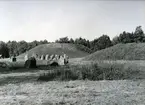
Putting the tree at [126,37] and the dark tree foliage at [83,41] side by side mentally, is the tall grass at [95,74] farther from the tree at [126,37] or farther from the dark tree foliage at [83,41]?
the dark tree foliage at [83,41]

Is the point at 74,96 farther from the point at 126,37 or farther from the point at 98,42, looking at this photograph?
the point at 98,42

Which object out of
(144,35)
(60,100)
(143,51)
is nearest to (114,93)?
(60,100)

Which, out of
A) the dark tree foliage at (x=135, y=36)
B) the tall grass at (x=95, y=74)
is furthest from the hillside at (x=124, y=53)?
the dark tree foliage at (x=135, y=36)

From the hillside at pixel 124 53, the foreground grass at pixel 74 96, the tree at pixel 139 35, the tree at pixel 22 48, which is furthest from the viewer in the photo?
the tree at pixel 22 48

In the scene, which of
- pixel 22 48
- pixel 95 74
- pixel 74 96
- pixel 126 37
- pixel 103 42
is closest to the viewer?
pixel 74 96

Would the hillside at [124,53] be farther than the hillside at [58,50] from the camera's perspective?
No

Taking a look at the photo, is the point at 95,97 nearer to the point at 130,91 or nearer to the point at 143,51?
the point at 130,91

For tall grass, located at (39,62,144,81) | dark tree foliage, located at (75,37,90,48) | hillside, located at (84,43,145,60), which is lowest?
tall grass, located at (39,62,144,81)

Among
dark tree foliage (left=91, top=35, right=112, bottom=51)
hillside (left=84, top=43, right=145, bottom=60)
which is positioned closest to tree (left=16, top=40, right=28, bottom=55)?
dark tree foliage (left=91, top=35, right=112, bottom=51)

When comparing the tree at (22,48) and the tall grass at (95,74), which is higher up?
the tree at (22,48)

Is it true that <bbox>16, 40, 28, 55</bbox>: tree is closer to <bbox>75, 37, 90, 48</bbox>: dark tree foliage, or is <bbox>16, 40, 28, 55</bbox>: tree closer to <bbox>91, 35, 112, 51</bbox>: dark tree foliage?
<bbox>75, 37, 90, 48</bbox>: dark tree foliage

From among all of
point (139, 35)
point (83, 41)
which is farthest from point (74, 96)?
point (83, 41)

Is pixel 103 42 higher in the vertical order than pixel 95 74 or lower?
higher

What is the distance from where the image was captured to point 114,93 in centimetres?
970
